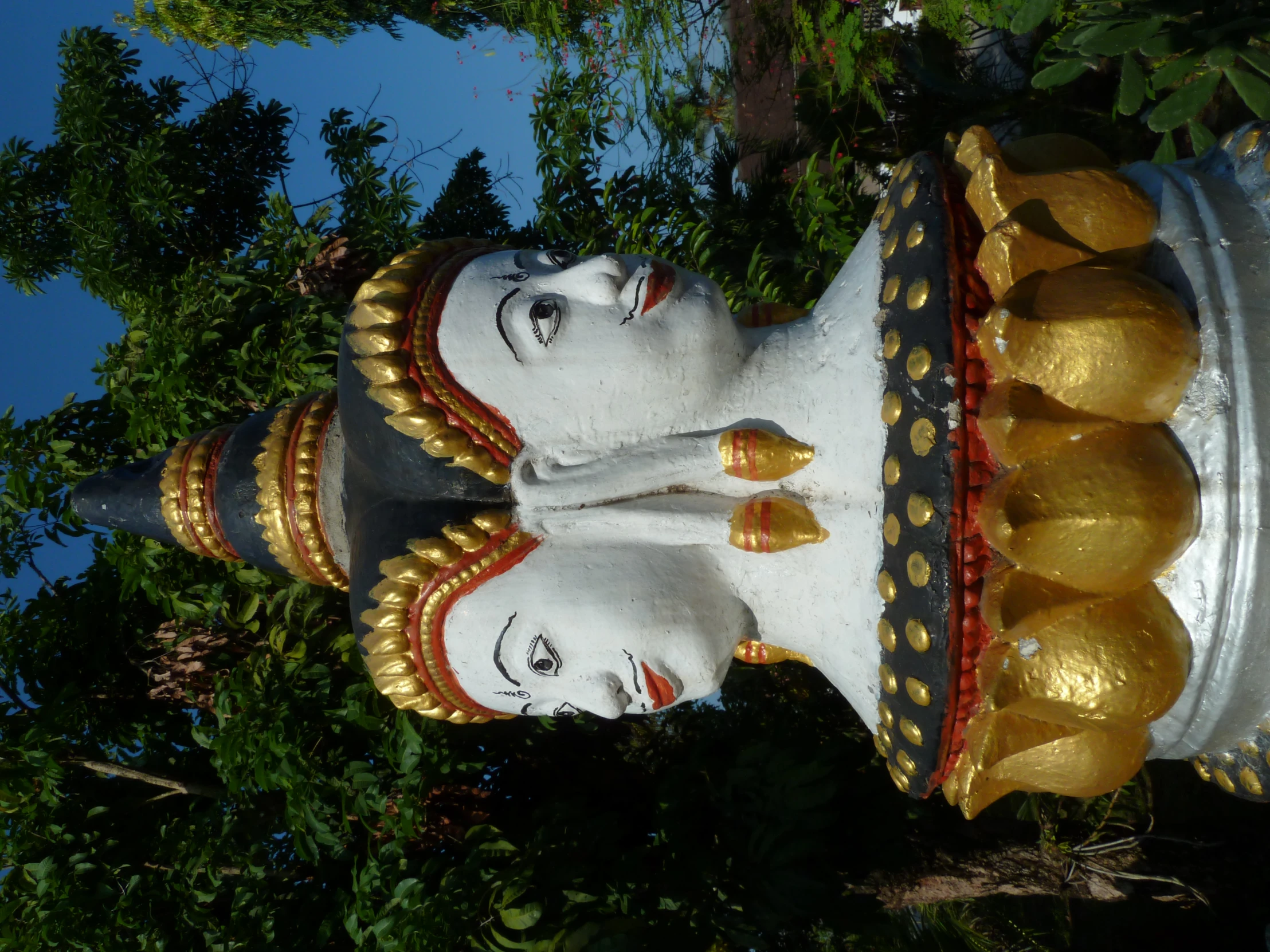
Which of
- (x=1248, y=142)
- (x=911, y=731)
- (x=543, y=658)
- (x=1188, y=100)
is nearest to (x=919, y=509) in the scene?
(x=911, y=731)

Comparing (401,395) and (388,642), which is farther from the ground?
(401,395)

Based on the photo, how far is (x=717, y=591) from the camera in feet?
5.51

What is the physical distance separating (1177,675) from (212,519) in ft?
6.75

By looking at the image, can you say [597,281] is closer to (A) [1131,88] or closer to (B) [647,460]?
(B) [647,460]

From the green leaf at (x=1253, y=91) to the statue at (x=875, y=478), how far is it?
671 millimetres

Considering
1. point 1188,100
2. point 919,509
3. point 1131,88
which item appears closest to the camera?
point 919,509

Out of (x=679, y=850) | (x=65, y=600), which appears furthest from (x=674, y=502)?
(x=65, y=600)

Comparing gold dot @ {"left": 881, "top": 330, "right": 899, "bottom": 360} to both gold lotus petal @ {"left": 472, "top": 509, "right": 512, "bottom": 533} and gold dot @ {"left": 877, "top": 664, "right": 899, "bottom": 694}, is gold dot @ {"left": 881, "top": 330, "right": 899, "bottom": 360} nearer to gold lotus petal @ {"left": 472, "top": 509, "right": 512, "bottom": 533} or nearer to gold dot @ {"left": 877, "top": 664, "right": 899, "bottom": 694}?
gold dot @ {"left": 877, "top": 664, "right": 899, "bottom": 694}

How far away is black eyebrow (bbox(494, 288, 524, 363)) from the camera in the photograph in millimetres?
1612

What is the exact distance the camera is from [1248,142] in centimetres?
140

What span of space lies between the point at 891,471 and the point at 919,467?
69 millimetres

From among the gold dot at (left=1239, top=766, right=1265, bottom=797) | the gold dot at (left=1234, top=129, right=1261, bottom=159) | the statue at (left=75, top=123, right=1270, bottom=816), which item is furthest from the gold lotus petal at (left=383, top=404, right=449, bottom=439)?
the gold dot at (left=1234, top=129, right=1261, bottom=159)

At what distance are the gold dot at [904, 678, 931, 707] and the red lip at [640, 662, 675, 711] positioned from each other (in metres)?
→ 0.47

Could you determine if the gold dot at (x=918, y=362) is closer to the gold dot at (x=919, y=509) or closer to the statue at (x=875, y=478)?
the statue at (x=875, y=478)
